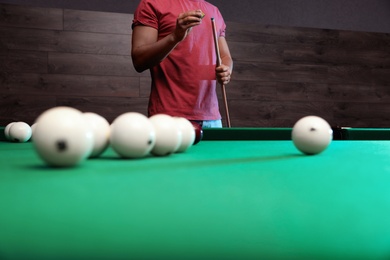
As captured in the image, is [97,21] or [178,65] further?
[97,21]

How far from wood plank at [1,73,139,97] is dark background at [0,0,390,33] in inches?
24.5

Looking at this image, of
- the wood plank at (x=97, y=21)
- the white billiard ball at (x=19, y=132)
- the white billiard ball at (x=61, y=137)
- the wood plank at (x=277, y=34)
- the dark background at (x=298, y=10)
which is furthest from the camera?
the wood plank at (x=277, y=34)

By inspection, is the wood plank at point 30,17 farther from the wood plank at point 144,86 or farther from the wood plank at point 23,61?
the wood plank at point 144,86

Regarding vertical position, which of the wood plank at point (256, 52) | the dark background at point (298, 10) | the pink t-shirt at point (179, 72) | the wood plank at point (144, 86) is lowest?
the pink t-shirt at point (179, 72)

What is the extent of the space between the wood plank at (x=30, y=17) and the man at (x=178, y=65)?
1.80 m

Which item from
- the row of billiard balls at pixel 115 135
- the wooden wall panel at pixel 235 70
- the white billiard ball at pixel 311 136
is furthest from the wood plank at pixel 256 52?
the white billiard ball at pixel 311 136

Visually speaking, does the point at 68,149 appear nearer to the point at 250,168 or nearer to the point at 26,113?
the point at 250,168

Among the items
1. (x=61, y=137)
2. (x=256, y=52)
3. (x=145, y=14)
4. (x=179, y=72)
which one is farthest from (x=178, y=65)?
(x=256, y=52)

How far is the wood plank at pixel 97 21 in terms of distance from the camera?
154 inches

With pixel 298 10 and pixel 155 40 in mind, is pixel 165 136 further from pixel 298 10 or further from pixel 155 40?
pixel 298 10

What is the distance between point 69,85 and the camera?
3.96 m

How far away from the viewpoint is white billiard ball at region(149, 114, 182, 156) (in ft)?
3.09

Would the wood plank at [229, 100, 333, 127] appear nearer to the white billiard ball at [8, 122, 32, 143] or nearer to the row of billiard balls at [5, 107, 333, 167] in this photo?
the white billiard ball at [8, 122, 32, 143]

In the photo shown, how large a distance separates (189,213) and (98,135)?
16.9 inches
